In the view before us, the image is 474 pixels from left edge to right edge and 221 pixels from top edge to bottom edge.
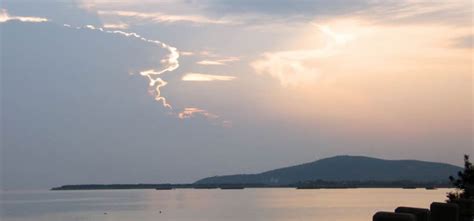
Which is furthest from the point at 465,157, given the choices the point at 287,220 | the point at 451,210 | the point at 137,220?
the point at 137,220

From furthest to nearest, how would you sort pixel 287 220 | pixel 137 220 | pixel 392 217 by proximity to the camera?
1. pixel 137 220
2. pixel 287 220
3. pixel 392 217

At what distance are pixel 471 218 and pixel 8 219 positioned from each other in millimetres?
96183

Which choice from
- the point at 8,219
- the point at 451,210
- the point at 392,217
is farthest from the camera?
the point at 8,219

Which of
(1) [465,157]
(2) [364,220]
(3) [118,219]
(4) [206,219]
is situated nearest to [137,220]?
(3) [118,219]

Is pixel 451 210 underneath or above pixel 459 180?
underneath

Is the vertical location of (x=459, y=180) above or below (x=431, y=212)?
above

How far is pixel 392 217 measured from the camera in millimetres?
11562

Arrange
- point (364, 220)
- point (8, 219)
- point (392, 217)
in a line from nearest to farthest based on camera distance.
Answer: point (392, 217) < point (364, 220) < point (8, 219)

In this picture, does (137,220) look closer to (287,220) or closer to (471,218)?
(287,220)

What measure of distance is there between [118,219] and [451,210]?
80.4m

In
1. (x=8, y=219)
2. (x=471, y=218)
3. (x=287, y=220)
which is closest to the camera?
(x=471, y=218)

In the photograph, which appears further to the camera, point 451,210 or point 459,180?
point 459,180

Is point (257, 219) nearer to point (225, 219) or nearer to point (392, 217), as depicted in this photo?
point (225, 219)

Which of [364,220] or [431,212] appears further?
[364,220]
